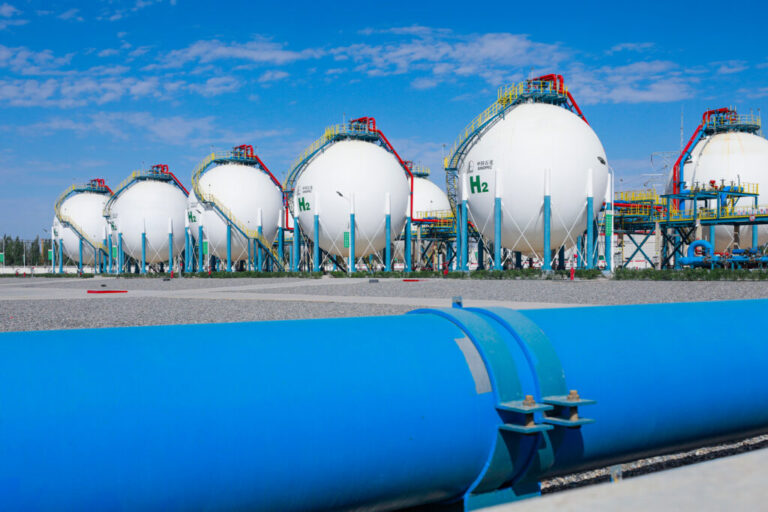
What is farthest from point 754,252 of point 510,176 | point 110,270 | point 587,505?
point 110,270

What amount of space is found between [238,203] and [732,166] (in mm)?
37217

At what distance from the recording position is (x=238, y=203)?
53344 millimetres

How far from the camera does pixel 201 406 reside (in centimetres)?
237

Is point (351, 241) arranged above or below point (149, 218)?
below

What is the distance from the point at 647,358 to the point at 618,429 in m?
0.40

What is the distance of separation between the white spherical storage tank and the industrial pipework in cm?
6285

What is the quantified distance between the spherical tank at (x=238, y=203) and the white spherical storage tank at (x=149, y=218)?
30.4ft

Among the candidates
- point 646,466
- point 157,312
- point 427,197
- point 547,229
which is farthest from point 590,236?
point 646,466

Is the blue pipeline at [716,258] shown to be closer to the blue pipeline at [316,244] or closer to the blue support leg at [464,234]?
the blue support leg at [464,234]

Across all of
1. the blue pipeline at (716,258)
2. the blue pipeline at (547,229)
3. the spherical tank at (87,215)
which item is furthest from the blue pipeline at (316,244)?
the spherical tank at (87,215)

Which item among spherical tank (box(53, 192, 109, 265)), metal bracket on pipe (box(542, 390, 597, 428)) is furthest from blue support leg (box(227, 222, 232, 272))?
metal bracket on pipe (box(542, 390, 597, 428))

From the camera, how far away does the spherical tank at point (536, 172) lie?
36.5 m

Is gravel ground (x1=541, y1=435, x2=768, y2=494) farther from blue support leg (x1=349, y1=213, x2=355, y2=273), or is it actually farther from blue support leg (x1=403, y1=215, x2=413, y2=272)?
blue support leg (x1=403, y1=215, x2=413, y2=272)

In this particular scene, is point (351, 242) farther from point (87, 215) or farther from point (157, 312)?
point (87, 215)
